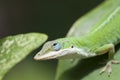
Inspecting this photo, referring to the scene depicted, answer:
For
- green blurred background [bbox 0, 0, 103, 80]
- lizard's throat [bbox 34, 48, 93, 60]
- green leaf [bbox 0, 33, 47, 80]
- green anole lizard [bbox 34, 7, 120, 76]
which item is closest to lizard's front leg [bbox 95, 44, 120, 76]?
green anole lizard [bbox 34, 7, 120, 76]

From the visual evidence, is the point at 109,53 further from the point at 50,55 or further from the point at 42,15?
the point at 42,15

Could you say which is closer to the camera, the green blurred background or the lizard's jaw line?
the lizard's jaw line

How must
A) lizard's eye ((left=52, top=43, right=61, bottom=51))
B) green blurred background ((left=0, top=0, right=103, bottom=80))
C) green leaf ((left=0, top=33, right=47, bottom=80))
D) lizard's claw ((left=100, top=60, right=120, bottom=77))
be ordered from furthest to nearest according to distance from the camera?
green blurred background ((left=0, top=0, right=103, bottom=80))
lizard's eye ((left=52, top=43, right=61, bottom=51))
lizard's claw ((left=100, top=60, right=120, bottom=77))
green leaf ((left=0, top=33, right=47, bottom=80))

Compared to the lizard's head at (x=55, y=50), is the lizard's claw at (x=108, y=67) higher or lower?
lower

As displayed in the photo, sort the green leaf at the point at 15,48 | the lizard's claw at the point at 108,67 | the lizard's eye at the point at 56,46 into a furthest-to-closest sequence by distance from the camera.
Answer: the lizard's eye at the point at 56,46 → the lizard's claw at the point at 108,67 → the green leaf at the point at 15,48

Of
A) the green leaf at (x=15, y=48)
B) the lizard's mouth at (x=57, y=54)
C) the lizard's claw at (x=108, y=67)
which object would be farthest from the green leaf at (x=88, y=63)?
the green leaf at (x=15, y=48)

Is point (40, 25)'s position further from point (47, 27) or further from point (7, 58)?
point (7, 58)

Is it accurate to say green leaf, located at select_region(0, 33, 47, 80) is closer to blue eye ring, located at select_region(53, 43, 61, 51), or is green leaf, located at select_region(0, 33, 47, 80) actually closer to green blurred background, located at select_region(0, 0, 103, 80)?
blue eye ring, located at select_region(53, 43, 61, 51)

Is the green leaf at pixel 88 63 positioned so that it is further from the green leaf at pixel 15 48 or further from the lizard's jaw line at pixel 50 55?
the green leaf at pixel 15 48
